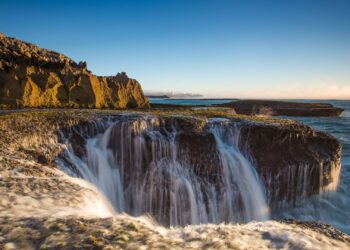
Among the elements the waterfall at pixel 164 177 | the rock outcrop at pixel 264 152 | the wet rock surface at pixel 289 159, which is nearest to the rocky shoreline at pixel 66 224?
the waterfall at pixel 164 177

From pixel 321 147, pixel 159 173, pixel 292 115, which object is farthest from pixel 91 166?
pixel 292 115

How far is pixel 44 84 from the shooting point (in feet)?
64.9

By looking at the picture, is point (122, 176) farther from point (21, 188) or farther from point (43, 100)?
point (43, 100)

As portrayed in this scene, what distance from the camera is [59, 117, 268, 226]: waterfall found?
11625 millimetres

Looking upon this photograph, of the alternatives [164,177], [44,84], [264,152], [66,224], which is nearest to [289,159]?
[264,152]

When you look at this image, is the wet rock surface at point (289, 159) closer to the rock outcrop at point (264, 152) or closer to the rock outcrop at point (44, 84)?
the rock outcrop at point (264, 152)

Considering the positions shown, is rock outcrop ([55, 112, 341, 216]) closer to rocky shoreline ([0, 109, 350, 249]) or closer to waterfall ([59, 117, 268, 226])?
waterfall ([59, 117, 268, 226])

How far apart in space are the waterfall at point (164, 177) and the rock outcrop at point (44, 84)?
29.0 feet

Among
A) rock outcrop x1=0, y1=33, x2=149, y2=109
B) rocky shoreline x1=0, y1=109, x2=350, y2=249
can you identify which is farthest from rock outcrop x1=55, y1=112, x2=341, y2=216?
rock outcrop x1=0, y1=33, x2=149, y2=109

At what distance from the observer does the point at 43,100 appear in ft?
64.2

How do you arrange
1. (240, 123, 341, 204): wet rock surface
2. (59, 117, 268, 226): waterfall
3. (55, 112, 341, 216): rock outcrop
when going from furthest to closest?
(240, 123, 341, 204): wet rock surface → (55, 112, 341, 216): rock outcrop → (59, 117, 268, 226): waterfall

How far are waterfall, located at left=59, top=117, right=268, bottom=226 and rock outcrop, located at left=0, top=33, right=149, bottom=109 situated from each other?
29.0ft

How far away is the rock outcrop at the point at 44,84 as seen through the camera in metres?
18.4

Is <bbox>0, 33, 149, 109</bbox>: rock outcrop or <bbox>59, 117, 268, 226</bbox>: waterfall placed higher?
<bbox>0, 33, 149, 109</bbox>: rock outcrop
